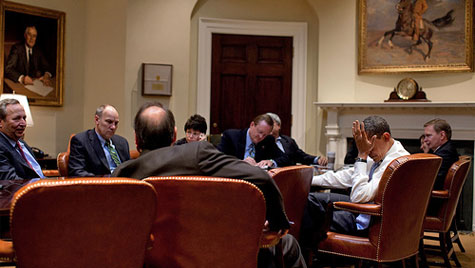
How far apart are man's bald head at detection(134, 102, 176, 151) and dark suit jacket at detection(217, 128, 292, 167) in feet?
8.20

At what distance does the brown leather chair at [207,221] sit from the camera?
173 centimetres

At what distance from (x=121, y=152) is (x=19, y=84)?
7.80 ft

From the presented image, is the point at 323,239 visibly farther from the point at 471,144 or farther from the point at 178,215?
the point at 471,144

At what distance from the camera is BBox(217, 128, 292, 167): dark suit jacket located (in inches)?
175

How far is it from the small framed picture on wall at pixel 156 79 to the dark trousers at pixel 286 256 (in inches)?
165

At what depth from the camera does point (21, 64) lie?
561 centimetres

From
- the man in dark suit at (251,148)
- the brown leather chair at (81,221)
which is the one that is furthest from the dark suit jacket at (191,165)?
the man in dark suit at (251,148)

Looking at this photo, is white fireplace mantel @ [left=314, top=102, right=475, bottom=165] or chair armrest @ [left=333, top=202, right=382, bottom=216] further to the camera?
white fireplace mantel @ [left=314, top=102, right=475, bottom=165]

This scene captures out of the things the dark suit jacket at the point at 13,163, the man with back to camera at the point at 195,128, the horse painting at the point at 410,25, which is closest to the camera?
the dark suit jacket at the point at 13,163

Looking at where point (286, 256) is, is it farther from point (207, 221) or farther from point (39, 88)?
point (39, 88)

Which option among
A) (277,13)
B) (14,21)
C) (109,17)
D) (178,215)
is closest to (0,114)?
(178,215)

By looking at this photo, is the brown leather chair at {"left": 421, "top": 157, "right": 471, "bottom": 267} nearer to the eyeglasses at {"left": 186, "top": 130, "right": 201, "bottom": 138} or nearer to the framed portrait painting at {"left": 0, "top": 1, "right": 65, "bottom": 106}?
the eyeglasses at {"left": 186, "top": 130, "right": 201, "bottom": 138}

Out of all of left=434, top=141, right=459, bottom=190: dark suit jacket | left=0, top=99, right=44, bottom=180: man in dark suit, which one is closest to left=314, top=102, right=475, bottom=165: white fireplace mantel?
left=434, top=141, right=459, bottom=190: dark suit jacket

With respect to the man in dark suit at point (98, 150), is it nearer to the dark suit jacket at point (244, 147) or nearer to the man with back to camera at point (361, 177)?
the dark suit jacket at point (244, 147)
